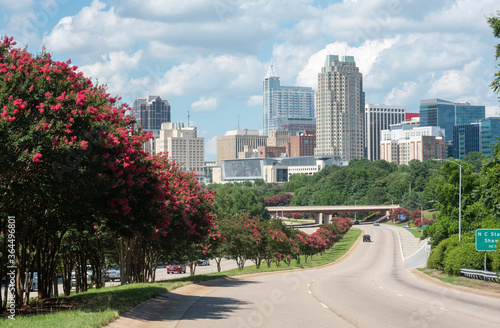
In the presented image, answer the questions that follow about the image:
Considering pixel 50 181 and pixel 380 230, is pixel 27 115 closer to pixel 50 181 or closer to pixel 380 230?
pixel 50 181

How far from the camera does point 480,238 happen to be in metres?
36.5

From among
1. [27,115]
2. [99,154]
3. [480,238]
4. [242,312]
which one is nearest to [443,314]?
[242,312]

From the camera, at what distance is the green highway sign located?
3622 cm

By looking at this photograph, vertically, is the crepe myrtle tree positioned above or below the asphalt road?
above

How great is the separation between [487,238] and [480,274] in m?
2.60

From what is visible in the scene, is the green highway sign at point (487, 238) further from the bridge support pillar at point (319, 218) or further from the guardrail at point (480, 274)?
the bridge support pillar at point (319, 218)

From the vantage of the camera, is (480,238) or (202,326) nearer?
(202,326)

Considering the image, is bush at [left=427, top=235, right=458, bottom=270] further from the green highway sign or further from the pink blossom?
the pink blossom

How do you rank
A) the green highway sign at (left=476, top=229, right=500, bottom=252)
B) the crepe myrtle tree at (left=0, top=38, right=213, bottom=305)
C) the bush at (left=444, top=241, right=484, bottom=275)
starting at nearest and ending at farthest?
the crepe myrtle tree at (left=0, top=38, right=213, bottom=305) → the green highway sign at (left=476, top=229, right=500, bottom=252) → the bush at (left=444, top=241, right=484, bottom=275)

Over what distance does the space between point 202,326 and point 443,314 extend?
7.40 meters

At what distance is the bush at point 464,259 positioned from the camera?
135ft

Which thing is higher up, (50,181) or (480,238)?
(50,181)

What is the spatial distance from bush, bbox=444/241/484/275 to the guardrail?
489 mm

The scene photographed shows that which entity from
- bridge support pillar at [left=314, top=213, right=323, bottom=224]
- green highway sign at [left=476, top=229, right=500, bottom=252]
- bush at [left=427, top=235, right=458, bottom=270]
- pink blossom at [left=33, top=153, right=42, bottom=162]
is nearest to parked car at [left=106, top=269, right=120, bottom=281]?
bush at [left=427, top=235, right=458, bottom=270]
